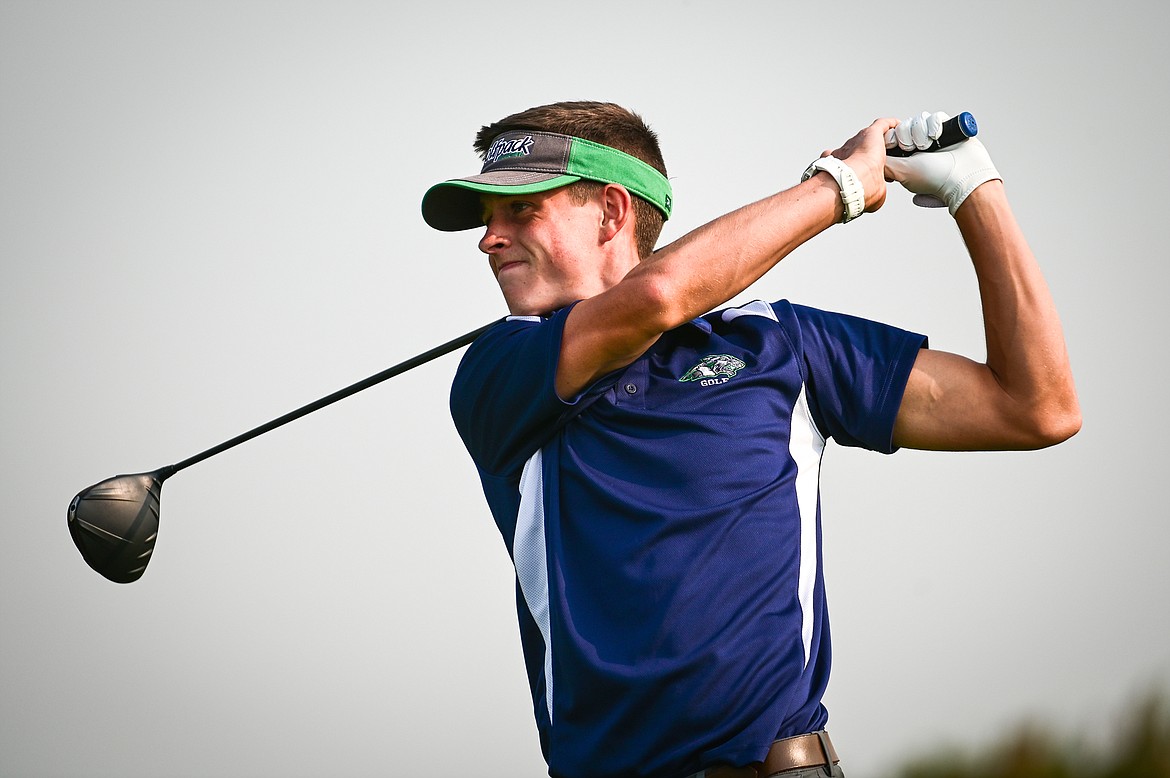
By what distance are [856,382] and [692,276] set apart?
61 cm

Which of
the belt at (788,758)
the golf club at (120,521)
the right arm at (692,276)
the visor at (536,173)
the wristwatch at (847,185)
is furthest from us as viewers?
the golf club at (120,521)

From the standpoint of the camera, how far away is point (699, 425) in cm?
271

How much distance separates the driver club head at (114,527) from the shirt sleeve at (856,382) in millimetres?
2223

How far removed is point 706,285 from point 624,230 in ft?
2.74

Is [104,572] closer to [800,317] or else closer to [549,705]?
[549,705]

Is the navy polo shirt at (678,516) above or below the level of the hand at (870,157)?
below

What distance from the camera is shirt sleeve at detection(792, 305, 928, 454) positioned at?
2.88 m

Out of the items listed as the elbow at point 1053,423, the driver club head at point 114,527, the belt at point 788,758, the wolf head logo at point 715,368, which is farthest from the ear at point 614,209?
the driver club head at point 114,527

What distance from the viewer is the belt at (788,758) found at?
2445 mm

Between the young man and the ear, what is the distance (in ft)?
0.24

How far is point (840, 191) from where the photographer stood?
2.68 m

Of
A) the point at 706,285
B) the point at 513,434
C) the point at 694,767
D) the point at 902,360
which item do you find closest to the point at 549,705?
the point at 694,767

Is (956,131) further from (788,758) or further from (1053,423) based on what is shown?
(788,758)

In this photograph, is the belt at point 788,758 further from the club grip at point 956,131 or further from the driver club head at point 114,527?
the driver club head at point 114,527
